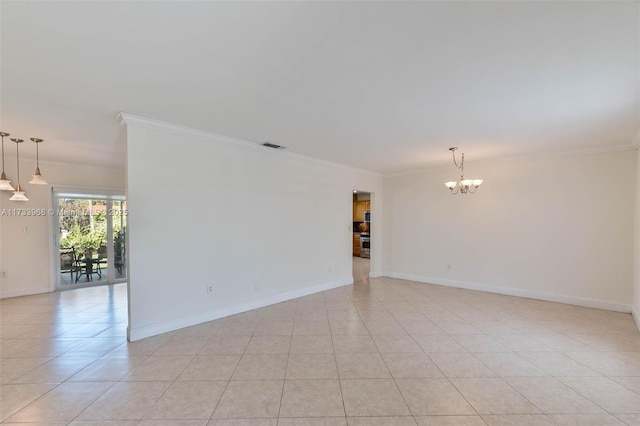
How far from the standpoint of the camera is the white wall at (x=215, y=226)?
10.5 ft

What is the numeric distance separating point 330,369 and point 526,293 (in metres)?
4.34

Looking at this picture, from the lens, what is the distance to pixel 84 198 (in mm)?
5957

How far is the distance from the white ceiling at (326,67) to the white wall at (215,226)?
1.58 feet

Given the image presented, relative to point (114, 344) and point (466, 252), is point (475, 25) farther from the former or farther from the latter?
point (466, 252)

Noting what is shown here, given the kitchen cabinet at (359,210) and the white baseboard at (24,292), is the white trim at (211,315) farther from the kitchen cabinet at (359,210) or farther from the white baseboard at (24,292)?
the kitchen cabinet at (359,210)

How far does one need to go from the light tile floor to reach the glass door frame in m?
1.44

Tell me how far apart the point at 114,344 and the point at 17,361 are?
785mm

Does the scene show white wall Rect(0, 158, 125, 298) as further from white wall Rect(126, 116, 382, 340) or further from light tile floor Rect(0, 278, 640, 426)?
white wall Rect(126, 116, 382, 340)

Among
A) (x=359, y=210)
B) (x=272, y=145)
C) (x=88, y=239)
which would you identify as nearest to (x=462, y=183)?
(x=272, y=145)

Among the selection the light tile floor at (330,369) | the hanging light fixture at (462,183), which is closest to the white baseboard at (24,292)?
the light tile floor at (330,369)

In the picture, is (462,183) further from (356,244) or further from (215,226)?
(356,244)

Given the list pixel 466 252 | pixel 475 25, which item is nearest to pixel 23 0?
pixel 475 25

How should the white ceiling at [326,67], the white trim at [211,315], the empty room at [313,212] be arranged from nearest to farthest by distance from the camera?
the white ceiling at [326,67] → the empty room at [313,212] → the white trim at [211,315]

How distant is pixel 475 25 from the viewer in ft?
5.32
